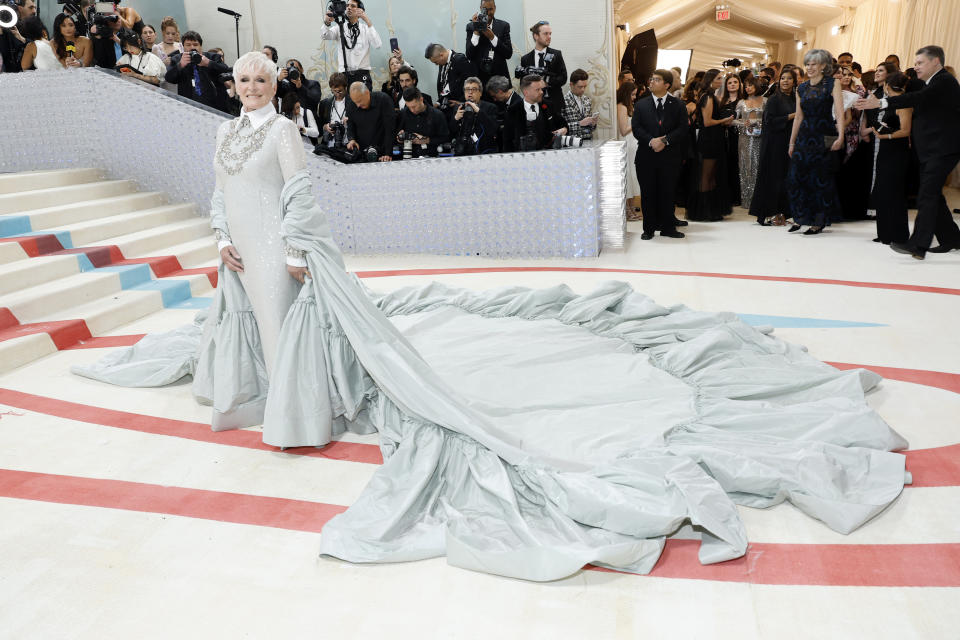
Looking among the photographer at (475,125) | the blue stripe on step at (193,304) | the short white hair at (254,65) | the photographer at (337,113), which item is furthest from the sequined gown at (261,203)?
the photographer at (337,113)

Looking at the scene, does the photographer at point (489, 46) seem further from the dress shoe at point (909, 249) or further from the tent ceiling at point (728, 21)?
the dress shoe at point (909, 249)

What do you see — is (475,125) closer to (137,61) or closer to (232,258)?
(137,61)

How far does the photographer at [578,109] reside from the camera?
23.1ft

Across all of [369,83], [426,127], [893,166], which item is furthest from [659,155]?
[369,83]

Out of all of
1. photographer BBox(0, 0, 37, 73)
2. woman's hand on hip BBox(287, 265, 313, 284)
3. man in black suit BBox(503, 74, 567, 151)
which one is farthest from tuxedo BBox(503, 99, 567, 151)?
photographer BBox(0, 0, 37, 73)

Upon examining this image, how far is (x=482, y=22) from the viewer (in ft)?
22.9

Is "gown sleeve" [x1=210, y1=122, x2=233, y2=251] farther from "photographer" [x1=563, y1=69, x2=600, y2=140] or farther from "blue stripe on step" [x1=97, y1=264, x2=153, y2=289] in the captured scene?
"photographer" [x1=563, y1=69, x2=600, y2=140]

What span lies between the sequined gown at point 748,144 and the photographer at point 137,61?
18.2 feet

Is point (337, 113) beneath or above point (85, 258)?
above

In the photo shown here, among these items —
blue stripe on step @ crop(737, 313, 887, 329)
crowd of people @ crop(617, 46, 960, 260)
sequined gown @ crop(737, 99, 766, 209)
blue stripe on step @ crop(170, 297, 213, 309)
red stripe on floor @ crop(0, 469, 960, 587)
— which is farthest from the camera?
sequined gown @ crop(737, 99, 766, 209)

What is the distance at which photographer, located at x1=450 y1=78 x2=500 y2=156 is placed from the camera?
19.6 ft

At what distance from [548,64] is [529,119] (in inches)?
40.2

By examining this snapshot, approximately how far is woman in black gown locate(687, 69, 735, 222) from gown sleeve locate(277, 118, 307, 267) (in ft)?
17.7

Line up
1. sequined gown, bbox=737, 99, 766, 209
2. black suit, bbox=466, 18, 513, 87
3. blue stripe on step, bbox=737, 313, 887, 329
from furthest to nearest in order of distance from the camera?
sequined gown, bbox=737, 99, 766, 209, black suit, bbox=466, 18, 513, 87, blue stripe on step, bbox=737, 313, 887, 329
